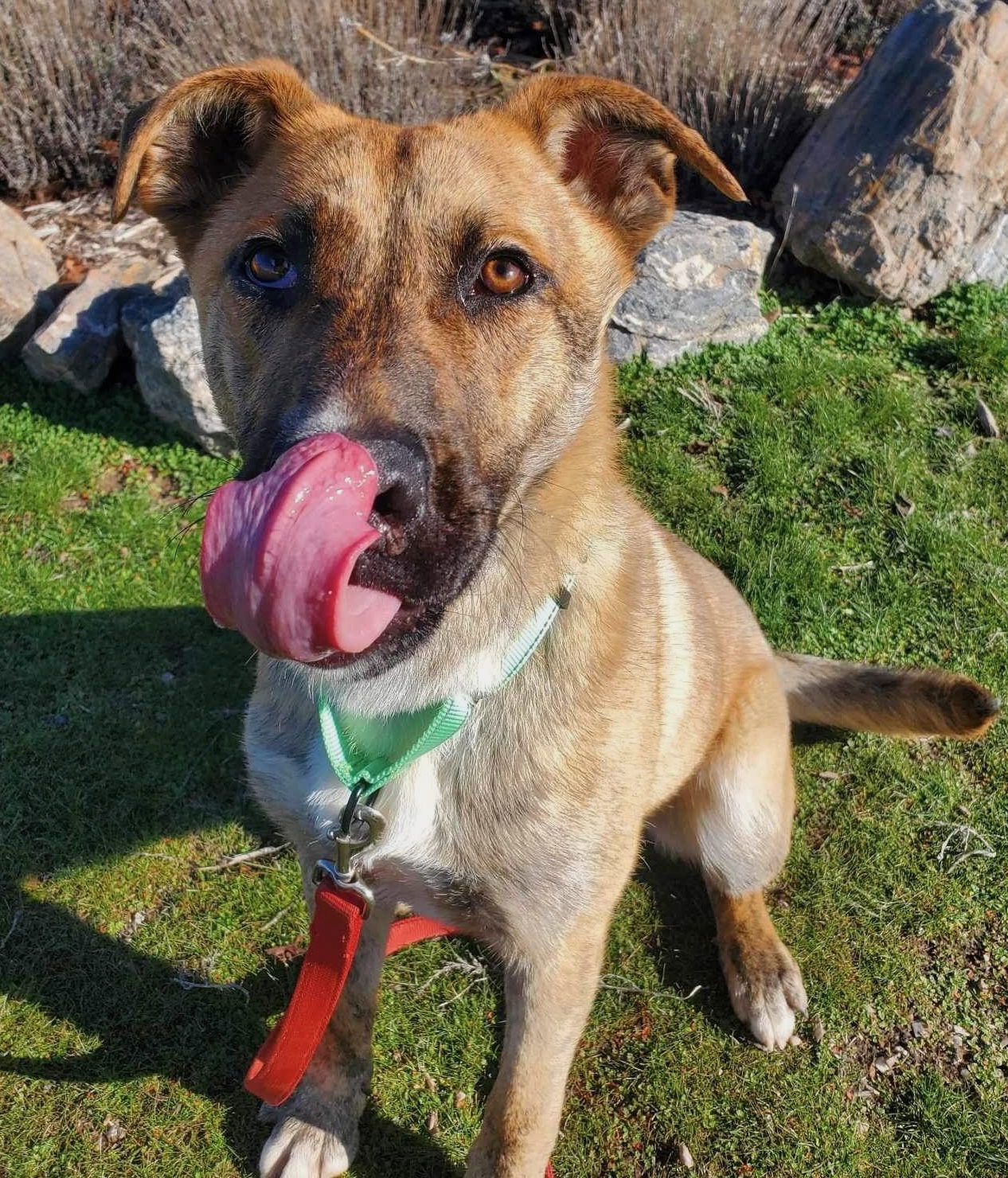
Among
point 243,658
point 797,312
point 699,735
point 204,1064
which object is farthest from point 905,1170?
point 797,312

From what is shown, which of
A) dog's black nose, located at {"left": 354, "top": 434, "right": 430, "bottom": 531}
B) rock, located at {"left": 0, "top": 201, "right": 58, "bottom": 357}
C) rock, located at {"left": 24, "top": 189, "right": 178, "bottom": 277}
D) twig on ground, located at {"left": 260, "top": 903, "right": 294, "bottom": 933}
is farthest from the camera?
rock, located at {"left": 24, "top": 189, "right": 178, "bottom": 277}

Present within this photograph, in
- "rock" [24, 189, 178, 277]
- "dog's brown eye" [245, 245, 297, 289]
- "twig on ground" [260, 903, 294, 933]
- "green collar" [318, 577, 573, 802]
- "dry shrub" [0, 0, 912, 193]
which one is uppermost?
"dog's brown eye" [245, 245, 297, 289]

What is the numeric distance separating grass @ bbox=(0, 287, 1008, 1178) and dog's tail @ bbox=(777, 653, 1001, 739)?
50 cm

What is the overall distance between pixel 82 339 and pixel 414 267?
412 cm

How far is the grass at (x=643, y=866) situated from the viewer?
329 cm

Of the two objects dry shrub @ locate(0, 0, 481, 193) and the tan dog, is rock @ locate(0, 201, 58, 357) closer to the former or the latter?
dry shrub @ locate(0, 0, 481, 193)

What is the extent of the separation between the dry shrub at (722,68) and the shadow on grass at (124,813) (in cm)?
465

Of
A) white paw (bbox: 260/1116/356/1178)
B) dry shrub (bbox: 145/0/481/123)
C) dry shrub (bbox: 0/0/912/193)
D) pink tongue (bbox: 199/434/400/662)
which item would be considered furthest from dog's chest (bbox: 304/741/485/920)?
dry shrub (bbox: 0/0/912/193)

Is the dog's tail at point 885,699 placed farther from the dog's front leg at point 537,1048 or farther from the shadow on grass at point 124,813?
the shadow on grass at point 124,813

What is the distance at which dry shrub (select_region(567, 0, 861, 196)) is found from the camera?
675 cm

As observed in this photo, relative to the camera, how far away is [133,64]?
23.0 feet

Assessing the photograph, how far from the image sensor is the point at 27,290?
19.5ft

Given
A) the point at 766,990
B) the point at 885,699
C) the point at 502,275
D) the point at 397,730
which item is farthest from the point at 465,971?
the point at 502,275

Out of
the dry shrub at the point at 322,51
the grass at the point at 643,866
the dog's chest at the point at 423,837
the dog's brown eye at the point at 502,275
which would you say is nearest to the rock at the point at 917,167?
the grass at the point at 643,866
